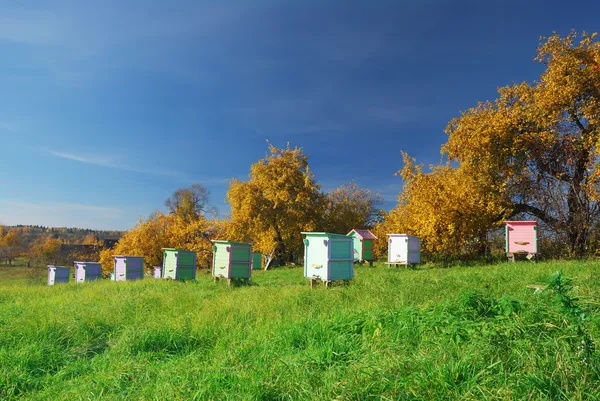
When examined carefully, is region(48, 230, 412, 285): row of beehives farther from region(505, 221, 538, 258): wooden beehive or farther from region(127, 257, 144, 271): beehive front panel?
region(505, 221, 538, 258): wooden beehive

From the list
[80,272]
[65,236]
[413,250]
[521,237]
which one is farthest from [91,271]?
[65,236]

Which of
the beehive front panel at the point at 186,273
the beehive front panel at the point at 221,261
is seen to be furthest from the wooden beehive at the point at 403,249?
the beehive front panel at the point at 186,273

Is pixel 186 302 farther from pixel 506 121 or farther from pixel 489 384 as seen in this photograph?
pixel 506 121

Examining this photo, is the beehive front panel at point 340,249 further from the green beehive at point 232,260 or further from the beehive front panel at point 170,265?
the beehive front panel at point 170,265

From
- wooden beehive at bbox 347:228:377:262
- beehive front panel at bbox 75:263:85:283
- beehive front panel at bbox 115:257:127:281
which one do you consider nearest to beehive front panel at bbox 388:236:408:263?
wooden beehive at bbox 347:228:377:262

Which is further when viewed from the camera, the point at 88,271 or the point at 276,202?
the point at 276,202

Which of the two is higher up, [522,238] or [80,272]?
[522,238]

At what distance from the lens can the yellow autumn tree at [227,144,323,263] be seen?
31.0 meters

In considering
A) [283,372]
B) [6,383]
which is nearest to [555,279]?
[283,372]

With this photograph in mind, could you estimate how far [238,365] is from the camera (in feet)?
14.5

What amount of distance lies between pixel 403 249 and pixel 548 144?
8707 mm

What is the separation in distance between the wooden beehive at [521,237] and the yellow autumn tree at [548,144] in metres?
2.28

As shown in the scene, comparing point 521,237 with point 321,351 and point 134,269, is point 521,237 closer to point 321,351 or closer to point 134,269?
point 321,351

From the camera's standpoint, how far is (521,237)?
57.3ft
